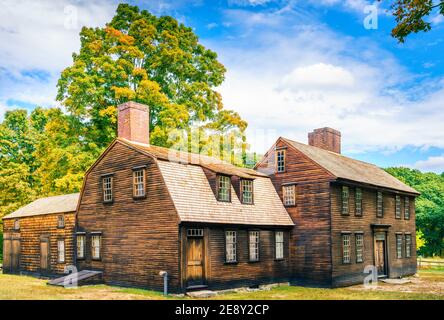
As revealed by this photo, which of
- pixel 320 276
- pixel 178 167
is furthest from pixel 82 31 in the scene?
pixel 320 276

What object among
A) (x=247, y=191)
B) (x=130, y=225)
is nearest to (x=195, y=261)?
(x=130, y=225)

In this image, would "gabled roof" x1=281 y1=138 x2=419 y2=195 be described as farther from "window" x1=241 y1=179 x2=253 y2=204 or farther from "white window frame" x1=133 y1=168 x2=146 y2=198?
"white window frame" x1=133 y1=168 x2=146 y2=198

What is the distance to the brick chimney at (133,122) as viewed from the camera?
2605 centimetres

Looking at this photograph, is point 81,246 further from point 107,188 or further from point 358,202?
point 358,202

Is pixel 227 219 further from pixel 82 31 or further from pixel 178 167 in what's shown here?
pixel 82 31

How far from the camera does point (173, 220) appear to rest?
70.3 feet

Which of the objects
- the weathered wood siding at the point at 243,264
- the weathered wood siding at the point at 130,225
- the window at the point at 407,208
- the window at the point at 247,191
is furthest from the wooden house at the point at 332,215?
the weathered wood siding at the point at 130,225

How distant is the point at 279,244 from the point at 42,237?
15475 mm

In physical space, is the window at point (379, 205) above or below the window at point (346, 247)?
above

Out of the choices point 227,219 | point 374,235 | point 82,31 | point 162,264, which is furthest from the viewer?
point 82,31

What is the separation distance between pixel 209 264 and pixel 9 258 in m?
19.4

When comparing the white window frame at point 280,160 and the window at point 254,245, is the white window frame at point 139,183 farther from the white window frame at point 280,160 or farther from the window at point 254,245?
the white window frame at point 280,160

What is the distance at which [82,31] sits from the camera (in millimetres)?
37094

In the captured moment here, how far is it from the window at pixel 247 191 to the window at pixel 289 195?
299 centimetres
